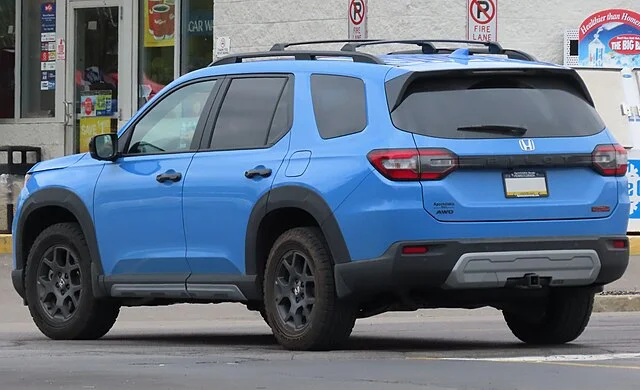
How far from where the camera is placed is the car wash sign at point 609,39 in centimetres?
1855

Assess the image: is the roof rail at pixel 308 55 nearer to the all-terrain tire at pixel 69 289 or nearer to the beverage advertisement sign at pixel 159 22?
the all-terrain tire at pixel 69 289

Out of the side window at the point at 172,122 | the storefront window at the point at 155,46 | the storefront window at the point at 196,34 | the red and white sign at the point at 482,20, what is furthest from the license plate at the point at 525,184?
the storefront window at the point at 155,46

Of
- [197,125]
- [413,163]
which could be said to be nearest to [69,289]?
[197,125]

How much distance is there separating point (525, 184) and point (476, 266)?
56 centimetres

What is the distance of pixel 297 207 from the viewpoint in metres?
9.19

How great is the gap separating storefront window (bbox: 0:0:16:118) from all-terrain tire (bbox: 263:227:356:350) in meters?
13.7

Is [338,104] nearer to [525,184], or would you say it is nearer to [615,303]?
[525,184]

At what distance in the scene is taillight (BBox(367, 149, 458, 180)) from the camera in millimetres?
8766

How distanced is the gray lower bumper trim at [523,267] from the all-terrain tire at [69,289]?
9.68 feet

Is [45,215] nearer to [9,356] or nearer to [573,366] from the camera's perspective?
[9,356]

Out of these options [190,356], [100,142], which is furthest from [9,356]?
[100,142]

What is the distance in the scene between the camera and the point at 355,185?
349 inches

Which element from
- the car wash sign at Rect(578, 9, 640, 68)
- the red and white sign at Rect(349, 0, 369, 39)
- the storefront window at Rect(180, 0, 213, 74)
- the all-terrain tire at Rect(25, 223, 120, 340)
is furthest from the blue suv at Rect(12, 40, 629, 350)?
the storefront window at Rect(180, 0, 213, 74)

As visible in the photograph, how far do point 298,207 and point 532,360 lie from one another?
1.59 m
